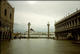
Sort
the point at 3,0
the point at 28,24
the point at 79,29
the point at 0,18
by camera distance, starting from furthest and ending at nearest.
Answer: the point at 28,24 < the point at 3,0 < the point at 0,18 < the point at 79,29

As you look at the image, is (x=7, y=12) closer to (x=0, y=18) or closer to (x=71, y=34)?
(x=0, y=18)

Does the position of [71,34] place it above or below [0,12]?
below

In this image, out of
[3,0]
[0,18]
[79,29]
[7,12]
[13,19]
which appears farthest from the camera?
[13,19]

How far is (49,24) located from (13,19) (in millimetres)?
31063

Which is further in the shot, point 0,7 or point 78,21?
point 0,7

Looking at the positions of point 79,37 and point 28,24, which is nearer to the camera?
point 79,37

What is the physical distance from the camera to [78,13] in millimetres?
30234

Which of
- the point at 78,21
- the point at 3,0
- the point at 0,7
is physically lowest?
the point at 78,21

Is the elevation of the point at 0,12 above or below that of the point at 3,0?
below

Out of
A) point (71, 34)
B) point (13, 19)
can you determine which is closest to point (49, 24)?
point (13, 19)

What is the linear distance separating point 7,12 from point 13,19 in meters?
7.94

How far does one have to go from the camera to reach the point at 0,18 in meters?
33.0

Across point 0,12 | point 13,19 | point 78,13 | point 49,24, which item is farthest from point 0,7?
point 49,24

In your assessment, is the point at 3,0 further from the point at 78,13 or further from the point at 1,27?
the point at 78,13
